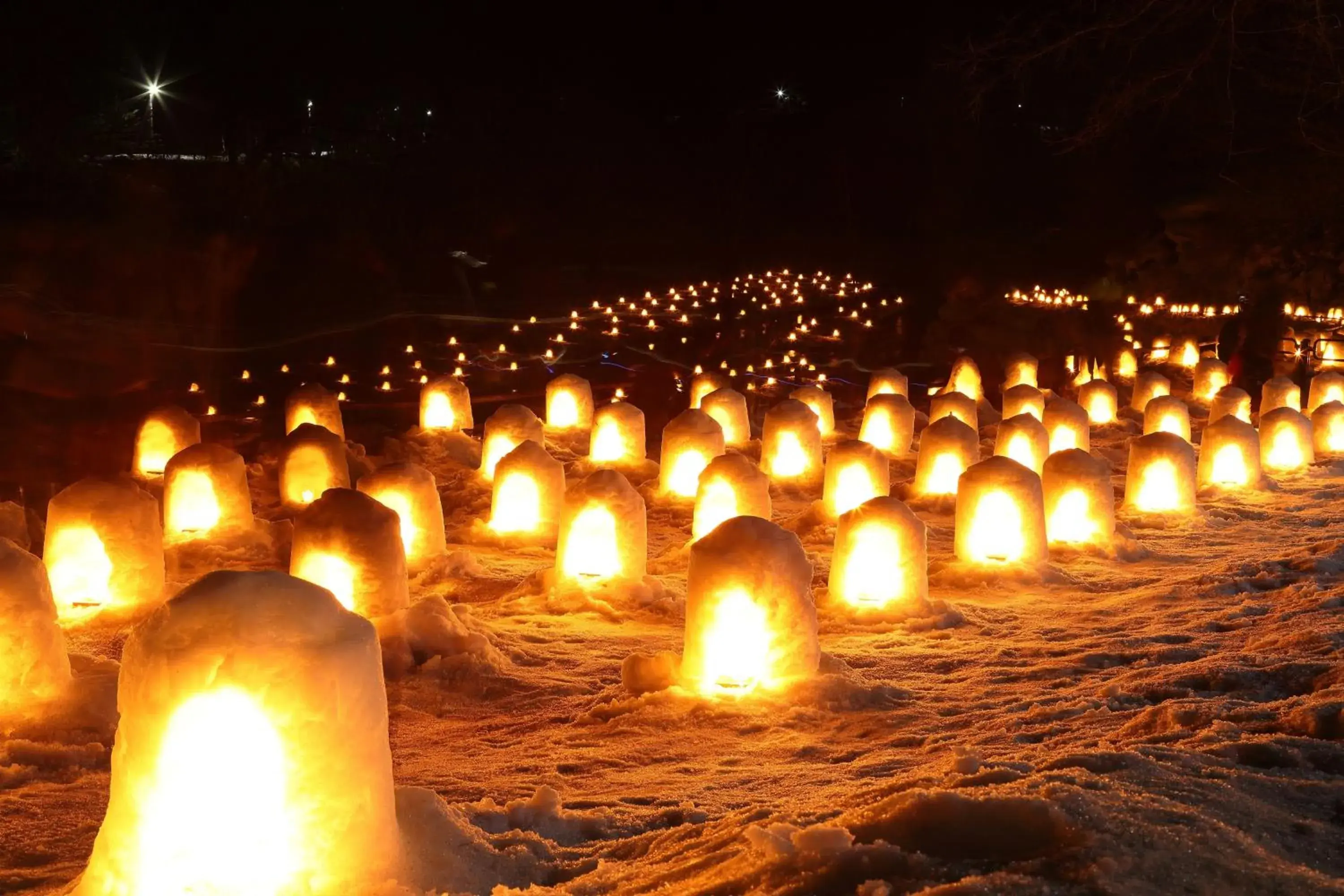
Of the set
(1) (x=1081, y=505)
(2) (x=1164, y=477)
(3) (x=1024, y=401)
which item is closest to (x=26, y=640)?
(1) (x=1081, y=505)

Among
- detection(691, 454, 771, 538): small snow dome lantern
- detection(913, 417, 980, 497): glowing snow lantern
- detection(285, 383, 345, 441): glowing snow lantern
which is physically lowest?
detection(691, 454, 771, 538): small snow dome lantern

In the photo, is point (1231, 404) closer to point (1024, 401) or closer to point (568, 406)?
point (1024, 401)

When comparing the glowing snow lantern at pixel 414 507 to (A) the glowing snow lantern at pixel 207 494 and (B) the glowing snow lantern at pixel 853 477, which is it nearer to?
(A) the glowing snow lantern at pixel 207 494

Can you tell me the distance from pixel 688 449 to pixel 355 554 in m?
4.74

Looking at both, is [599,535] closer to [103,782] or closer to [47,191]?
[103,782]

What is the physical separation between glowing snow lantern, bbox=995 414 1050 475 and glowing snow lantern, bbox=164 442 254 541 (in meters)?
6.85

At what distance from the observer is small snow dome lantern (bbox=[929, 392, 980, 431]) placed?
578 inches

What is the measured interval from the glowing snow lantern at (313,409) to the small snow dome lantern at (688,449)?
385 centimetres

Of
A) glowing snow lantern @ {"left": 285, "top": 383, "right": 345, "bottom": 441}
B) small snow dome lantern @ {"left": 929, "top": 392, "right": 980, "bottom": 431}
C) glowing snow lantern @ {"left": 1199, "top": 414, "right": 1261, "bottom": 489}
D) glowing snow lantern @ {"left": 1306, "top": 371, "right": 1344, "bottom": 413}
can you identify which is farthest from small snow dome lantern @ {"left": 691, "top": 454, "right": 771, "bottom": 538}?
glowing snow lantern @ {"left": 1306, "top": 371, "right": 1344, "bottom": 413}

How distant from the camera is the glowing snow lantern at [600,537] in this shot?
356 inches

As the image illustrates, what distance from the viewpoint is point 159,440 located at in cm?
1269

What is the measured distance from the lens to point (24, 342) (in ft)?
54.2

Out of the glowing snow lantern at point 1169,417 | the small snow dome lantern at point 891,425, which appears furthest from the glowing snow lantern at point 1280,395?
the small snow dome lantern at point 891,425

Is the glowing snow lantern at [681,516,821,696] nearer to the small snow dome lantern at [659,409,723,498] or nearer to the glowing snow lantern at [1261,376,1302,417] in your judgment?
the small snow dome lantern at [659,409,723,498]
